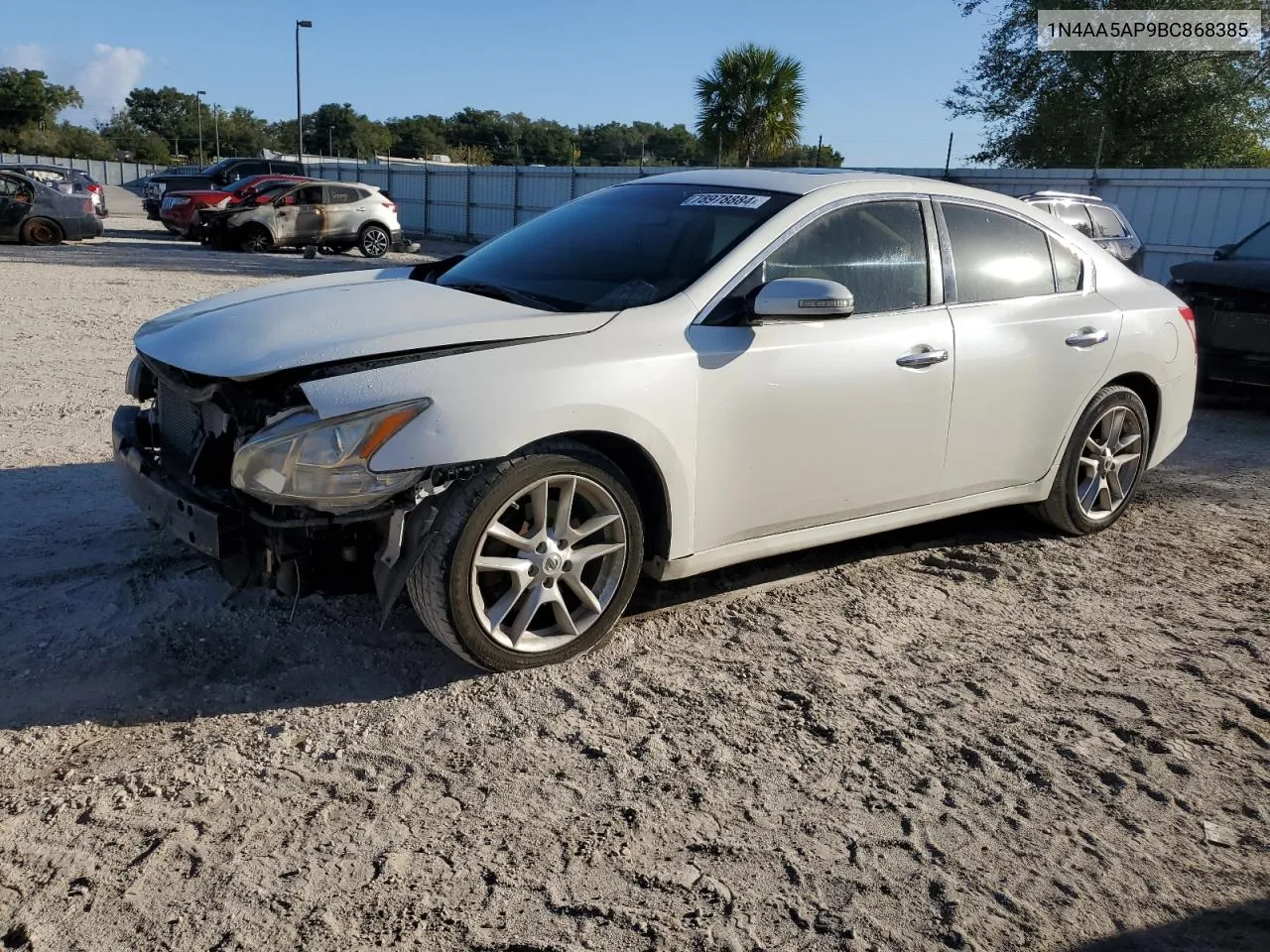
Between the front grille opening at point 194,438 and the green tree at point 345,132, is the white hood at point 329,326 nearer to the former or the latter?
the front grille opening at point 194,438

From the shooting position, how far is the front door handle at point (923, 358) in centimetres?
423

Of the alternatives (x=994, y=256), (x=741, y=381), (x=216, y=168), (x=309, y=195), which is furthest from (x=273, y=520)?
(x=216, y=168)

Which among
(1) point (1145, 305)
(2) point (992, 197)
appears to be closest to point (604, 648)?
(2) point (992, 197)

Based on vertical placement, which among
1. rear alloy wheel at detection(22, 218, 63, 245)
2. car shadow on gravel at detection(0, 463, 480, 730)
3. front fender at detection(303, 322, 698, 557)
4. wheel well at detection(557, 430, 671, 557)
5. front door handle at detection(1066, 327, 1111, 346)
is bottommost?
car shadow on gravel at detection(0, 463, 480, 730)

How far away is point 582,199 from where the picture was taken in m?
4.95

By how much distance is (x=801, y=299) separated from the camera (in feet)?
12.2

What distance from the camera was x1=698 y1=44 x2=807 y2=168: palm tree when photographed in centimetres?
3014

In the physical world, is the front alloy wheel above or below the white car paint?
below

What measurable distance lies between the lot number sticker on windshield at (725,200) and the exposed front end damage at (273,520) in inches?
64.9

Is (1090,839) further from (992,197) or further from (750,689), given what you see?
(992,197)

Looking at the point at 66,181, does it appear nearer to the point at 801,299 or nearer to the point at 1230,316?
the point at 1230,316

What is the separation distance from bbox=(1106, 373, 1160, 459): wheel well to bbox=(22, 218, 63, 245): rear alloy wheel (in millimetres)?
21107

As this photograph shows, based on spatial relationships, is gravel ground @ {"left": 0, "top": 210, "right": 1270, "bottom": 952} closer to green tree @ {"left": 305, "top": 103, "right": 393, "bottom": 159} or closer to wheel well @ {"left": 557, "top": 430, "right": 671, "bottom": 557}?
wheel well @ {"left": 557, "top": 430, "right": 671, "bottom": 557}

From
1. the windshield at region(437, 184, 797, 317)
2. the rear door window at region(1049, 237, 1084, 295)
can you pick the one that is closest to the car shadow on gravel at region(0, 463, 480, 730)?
the windshield at region(437, 184, 797, 317)
